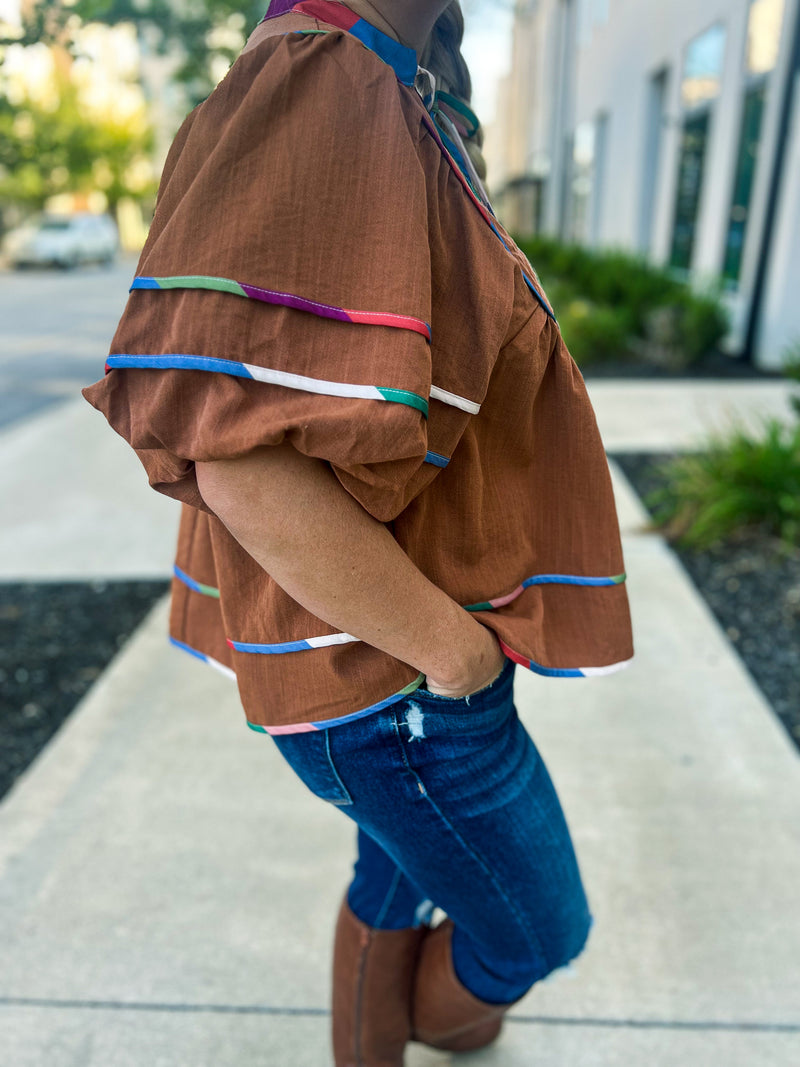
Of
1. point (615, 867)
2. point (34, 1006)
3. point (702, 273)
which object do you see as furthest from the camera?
point (702, 273)

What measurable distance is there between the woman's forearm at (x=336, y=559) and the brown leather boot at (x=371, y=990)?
676 millimetres

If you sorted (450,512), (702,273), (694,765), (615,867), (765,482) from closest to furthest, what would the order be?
(450,512)
(615,867)
(694,765)
(765,482)
(702,273)

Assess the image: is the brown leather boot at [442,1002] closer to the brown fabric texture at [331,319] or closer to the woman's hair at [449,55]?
the brown fabric texture at [331,319]

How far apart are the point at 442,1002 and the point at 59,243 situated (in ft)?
91.5

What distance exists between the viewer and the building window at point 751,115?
7.54 metres

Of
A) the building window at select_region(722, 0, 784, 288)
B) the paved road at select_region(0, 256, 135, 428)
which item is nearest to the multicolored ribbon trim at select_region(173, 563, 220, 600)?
the paved road at select_region(0, 256, 135, 428)

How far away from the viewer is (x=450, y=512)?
0.98 meters

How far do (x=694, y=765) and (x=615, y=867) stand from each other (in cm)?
51

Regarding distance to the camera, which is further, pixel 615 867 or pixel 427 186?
pixel 615 867

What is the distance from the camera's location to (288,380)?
2.50 ft

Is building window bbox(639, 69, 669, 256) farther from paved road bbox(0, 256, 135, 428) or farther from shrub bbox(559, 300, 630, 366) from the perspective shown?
paved road bbox(0, 256, 135, 428)

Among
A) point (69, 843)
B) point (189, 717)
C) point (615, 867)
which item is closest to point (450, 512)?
point (615, 867)

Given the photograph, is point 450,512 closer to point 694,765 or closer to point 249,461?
point 249,461

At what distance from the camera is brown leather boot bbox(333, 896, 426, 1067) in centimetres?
141
